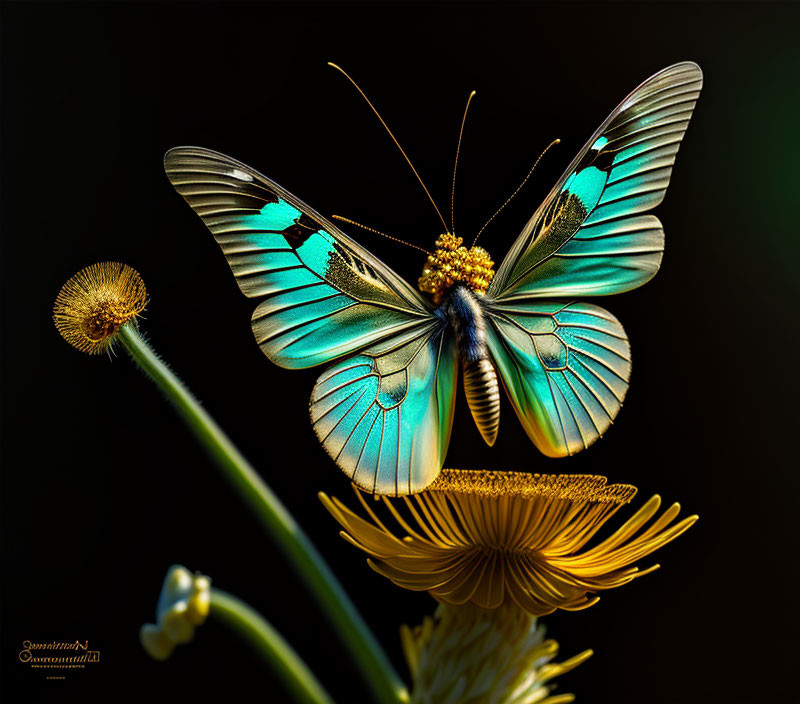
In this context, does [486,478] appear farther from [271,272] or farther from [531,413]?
[271,272]

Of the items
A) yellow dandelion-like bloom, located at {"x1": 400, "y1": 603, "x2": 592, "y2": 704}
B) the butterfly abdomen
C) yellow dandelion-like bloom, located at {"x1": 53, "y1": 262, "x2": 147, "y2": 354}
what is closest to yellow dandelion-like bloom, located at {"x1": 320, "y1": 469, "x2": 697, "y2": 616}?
yellow dandelion-like bloom, located at {"x1": 400, "y1": 603, "x2": 592, "y2": 704}

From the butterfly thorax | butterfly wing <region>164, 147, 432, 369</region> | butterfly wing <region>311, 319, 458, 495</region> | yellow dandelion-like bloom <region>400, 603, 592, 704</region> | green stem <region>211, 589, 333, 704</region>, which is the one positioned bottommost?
yellow dandelion-like bloom <region>400, 603, 592, 704</region>

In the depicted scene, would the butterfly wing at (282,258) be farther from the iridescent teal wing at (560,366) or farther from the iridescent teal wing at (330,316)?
the iridescent teal wing at (560,366)

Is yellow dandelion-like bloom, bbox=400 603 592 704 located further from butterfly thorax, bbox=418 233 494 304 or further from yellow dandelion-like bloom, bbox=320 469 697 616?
butterfly thorax, bbox=418 233 494 304

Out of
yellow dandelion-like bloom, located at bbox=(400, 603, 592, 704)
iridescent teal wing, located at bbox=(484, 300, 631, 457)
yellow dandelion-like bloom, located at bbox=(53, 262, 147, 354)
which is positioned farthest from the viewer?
iridescent teal wing, located at bbox=(484, 300, 631, 457)

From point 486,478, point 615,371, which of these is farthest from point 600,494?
point 615,371

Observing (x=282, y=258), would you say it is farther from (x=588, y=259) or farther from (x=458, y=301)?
(x=588, y=259)
